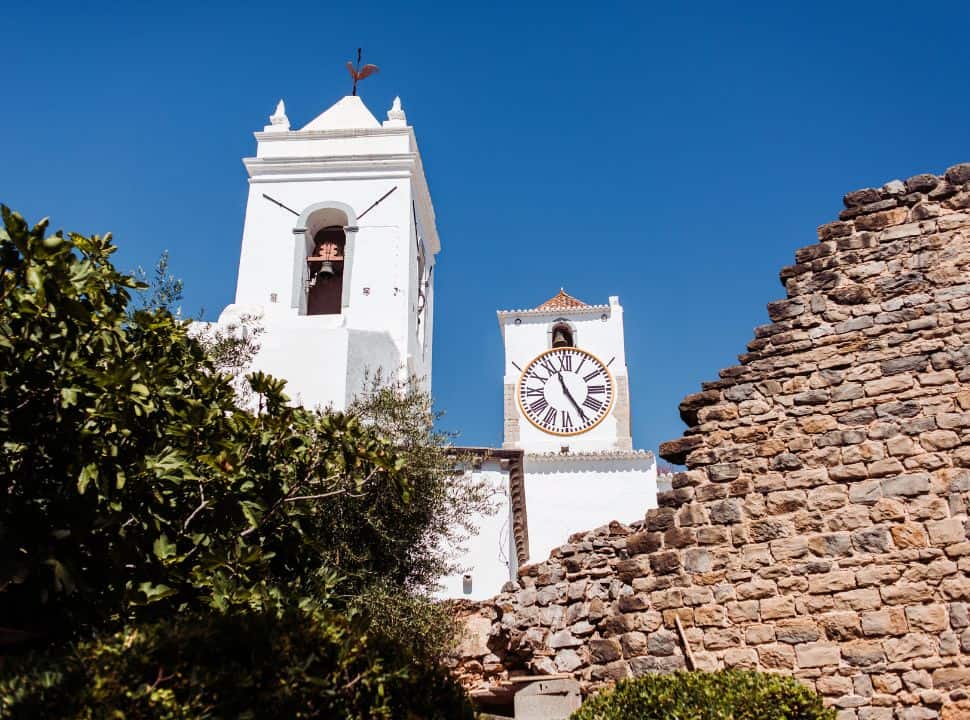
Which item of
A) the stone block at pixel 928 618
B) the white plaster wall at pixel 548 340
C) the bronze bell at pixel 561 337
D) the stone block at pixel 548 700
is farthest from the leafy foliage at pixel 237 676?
the bronze bell at pixel 561 337

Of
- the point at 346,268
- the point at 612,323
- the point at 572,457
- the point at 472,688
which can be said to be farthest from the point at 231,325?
the point at 612,323

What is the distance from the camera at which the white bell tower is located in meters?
22.6

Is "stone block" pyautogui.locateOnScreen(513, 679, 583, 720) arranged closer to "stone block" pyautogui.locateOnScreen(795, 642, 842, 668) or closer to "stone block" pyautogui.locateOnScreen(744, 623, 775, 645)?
"stone block" pyautogui.locateOnScreen(744, 623, 775, 645)

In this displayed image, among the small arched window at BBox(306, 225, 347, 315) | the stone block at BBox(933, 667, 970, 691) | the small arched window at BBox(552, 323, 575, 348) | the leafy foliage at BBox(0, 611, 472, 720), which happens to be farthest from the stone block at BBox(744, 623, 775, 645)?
the small arched window at BBox(552, 323, 575, 348)

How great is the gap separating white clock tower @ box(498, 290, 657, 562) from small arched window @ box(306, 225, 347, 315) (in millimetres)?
11520

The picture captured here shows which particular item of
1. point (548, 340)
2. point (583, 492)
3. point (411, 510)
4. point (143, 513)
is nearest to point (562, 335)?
point (548, 340)

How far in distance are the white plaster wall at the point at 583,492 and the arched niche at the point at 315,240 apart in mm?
12181

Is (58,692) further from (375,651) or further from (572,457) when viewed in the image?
(572,457)

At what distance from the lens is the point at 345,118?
27000mm

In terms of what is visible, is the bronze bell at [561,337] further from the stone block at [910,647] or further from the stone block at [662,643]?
the stone block at [910,647]

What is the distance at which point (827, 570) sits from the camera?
23.3 ft

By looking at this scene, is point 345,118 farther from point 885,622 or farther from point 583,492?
point 885,622

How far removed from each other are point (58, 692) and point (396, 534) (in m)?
7.77

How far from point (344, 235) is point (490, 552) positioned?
9.60 m
